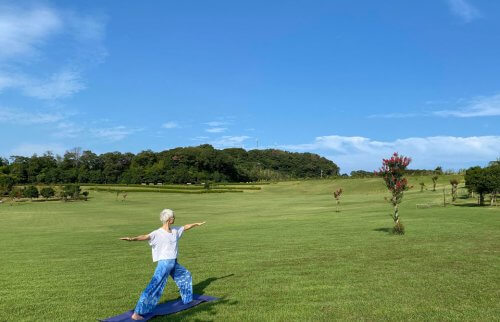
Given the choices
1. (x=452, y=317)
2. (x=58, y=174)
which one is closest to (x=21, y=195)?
(x=58, y=174)

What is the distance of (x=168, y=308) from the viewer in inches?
402

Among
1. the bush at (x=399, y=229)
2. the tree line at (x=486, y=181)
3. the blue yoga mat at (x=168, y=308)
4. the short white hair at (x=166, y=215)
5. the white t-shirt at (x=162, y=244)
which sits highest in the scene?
the tree line at (x=486, y=181)

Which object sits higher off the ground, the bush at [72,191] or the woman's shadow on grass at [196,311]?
the bush at [72,191]

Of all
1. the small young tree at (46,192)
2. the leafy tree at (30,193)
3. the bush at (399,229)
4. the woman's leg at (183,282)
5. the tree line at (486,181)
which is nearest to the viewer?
the woman's leg at (183,282)

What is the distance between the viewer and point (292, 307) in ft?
32.2

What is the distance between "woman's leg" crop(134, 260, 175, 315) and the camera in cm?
944

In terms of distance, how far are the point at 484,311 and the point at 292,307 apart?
412cm

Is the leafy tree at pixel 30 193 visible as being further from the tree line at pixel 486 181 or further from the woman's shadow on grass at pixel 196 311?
the woman's shadow on grass at pixel 196 311

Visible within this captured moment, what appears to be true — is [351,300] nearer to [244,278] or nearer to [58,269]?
[244,278]

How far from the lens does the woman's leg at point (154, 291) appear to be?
944 centimetres

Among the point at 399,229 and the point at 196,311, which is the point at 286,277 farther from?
the point at 399,229

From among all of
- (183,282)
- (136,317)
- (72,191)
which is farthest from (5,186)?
(136,317)

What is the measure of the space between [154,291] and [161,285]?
0.27 metres

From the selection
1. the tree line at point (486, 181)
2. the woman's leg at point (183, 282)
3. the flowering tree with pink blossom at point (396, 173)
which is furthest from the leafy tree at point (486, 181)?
the woman's leg at point (183, 282)
